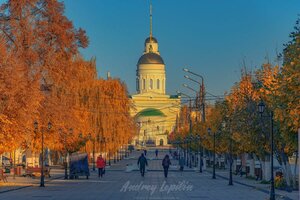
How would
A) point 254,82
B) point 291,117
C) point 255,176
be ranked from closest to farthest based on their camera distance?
point 291,117
point 254,82
point 255,176

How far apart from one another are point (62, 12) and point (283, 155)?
72.8ft

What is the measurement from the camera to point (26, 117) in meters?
41.1

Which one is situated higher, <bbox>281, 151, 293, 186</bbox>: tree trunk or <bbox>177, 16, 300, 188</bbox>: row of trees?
<bbox>177, 16, 300, 188</bbox>: row of trees

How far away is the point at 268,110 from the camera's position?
123 feet

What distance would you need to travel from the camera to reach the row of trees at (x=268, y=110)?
2242 cm

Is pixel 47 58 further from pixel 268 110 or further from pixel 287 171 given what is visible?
pixel 287 171

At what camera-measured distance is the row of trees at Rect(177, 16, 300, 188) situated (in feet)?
73.6

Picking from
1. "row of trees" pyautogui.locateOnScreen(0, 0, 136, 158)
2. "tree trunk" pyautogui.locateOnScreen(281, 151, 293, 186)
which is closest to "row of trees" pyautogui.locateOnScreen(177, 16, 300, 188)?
"tree trunk" pyautogui.locateOnScreen(281, 151, 293, 186)

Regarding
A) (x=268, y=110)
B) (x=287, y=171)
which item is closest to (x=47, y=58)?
(x=268, y=110)

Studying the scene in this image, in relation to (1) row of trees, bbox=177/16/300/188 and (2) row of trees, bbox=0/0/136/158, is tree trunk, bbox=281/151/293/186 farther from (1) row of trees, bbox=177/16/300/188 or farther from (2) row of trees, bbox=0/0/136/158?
(2) row of trees, bbox=0/0/136/158

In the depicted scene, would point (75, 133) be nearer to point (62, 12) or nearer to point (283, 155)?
Result: point (62, 12)

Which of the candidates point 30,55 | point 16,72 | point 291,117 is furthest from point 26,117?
point 291,117

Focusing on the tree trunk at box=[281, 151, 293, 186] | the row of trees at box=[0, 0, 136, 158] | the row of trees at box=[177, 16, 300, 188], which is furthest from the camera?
the row of trees at box=[0, 0, 136, 158]

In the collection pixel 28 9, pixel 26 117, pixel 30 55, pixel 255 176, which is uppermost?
pixel 28 9
